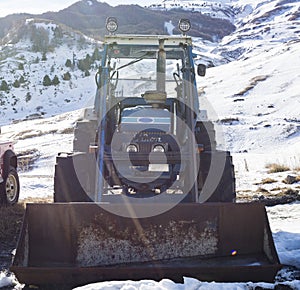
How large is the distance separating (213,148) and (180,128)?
55 centimetres

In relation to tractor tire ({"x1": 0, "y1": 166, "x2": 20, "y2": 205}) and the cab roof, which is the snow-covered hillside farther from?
the cab roof

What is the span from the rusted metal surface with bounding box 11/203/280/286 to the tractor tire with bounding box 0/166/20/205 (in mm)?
3646

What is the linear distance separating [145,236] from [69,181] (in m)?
1.76

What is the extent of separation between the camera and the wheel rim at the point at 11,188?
304 inches

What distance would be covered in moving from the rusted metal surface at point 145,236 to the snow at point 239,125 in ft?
1.48

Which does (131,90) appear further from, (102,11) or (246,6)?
(246,6)

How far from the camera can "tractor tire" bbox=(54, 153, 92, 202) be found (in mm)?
5645

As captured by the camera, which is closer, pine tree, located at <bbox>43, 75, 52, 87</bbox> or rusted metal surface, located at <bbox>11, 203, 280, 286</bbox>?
rusted metal surface, located at <bbox>11, 203, 280, 286</bbox>

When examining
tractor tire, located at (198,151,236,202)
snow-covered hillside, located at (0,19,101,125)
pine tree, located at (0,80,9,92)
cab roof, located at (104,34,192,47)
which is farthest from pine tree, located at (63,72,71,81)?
tractor tire, located at (198,151,236,202)

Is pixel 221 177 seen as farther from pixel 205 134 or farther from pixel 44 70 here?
pixel 44 70

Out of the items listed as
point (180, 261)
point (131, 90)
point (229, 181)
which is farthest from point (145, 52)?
point (180, 261)

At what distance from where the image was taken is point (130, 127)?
6.33m

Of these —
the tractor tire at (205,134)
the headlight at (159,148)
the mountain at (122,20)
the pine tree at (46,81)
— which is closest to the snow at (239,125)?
the pine tree at (46,81)

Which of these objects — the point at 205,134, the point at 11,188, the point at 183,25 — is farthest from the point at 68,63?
the point at 205,134
